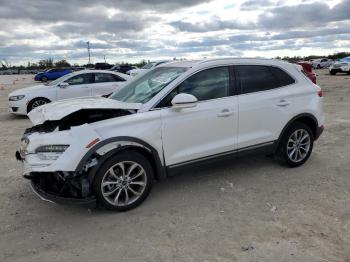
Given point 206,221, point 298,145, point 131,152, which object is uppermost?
point 131,152

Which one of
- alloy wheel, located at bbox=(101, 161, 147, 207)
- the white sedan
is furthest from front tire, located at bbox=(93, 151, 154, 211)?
the white sedan

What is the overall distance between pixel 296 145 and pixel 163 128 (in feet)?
7.98

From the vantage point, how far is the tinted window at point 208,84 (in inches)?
197

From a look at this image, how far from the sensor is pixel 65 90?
41.0 feet

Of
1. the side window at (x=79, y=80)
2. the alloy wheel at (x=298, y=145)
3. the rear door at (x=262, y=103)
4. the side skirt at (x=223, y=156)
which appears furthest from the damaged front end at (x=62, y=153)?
the side window at (x=79, y=80)

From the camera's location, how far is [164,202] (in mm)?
4852

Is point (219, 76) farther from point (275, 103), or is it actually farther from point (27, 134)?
point (27, 134)

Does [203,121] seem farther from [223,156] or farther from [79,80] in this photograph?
[79,80]

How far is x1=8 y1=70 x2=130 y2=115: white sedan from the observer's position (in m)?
12.2

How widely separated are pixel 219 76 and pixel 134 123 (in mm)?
1462

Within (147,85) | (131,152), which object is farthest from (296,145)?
(131,152)

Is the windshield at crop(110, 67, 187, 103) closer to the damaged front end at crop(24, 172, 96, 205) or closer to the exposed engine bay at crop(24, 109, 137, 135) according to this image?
the exposed engine bay at crop(24, 109, 137, 135)

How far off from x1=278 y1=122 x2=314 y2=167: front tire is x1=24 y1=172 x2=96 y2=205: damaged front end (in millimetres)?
3044

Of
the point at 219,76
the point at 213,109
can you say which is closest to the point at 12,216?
the point at 213,109
